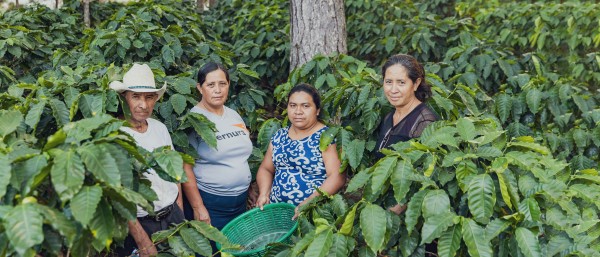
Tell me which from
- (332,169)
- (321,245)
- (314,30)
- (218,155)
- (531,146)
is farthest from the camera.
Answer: (314,30)

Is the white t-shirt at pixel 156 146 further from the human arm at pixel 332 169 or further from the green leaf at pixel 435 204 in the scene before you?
the green leaf at pixel 435 204

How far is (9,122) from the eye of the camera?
2.33 m

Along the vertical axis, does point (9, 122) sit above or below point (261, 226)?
above

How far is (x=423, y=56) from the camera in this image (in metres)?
6.16

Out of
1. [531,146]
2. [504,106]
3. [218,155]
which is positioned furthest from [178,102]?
[504,106]

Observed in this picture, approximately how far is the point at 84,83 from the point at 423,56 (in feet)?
12.2

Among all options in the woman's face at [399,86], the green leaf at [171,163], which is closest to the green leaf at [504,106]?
the woman's face at [399,86]

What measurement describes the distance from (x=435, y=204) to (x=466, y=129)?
470 mm

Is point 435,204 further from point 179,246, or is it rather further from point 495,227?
point 179,246

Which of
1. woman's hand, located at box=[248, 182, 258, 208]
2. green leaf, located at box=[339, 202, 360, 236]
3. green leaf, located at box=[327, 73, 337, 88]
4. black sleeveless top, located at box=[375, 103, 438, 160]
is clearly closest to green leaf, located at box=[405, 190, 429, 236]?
green leaf, located at box=[339, 202, 360, 236]

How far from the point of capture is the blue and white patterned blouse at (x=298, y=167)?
3.46 meters

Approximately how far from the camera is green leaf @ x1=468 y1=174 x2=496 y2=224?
2.33 m

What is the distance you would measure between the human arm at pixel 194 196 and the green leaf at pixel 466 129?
5.22 ft

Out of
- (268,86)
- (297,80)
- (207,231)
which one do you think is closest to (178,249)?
(207,231)
